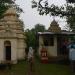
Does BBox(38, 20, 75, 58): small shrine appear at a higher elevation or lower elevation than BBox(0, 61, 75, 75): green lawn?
higher

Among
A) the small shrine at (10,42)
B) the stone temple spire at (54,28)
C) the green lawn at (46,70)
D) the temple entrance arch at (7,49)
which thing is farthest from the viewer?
the stone temple spire at (54,28)

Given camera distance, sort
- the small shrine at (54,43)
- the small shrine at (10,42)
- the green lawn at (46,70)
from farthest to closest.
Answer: the small shrine at (10,42), the small shrine at (54,43), the green lawn at (46,70)

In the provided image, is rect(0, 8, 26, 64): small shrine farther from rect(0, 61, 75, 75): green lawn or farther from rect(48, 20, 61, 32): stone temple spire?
rect(0, 61, 75, 75): green lawn

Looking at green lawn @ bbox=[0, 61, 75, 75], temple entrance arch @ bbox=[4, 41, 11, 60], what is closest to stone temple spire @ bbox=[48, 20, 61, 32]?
temple entrance arch @ bbox=[4, 41, 11, 60]

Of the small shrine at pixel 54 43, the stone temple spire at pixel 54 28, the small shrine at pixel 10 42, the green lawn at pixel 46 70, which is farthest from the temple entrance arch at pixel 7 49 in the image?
the green lawn at pixel 46 70

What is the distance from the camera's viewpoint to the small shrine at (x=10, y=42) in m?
29.8

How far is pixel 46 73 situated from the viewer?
73.4 ft

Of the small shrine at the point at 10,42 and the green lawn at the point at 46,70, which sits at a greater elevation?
the small shrine at the point at 10,42

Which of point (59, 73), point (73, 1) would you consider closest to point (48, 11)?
point (73, 1)

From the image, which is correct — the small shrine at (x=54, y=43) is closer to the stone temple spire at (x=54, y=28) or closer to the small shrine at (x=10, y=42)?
the stone temple spire at (x=54, y=28)

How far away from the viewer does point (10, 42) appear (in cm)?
3014

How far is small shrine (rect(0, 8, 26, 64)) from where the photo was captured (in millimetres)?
29827

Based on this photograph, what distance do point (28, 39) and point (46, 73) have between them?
784 inches

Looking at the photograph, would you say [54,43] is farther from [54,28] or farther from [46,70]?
[46,70]
